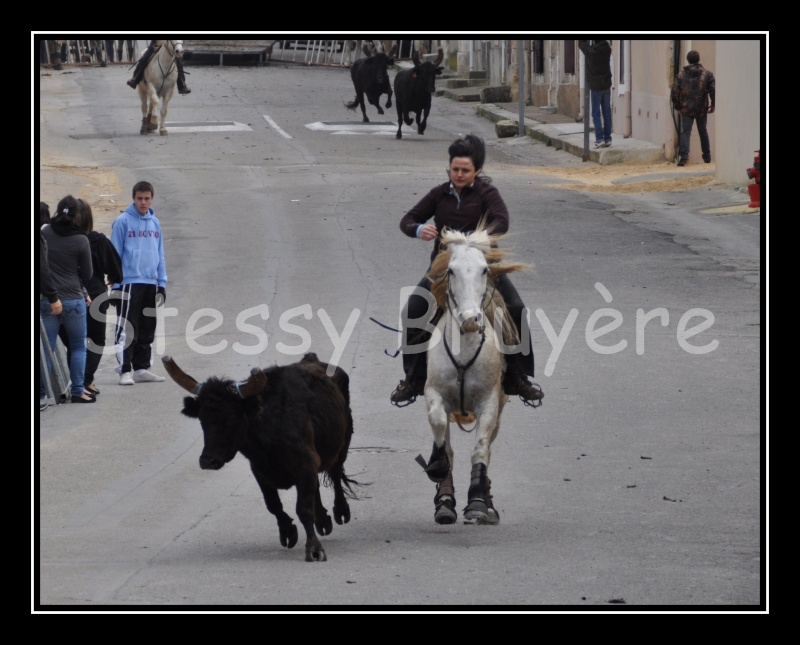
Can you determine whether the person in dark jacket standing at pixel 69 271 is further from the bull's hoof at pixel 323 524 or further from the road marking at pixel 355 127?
the road marking at pixel 355 127

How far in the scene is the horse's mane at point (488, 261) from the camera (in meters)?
8.75

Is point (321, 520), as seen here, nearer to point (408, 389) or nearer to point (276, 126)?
point (408, 389)

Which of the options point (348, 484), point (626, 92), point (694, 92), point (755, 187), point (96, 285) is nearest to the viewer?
point (348, 484)

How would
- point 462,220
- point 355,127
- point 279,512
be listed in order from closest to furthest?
point 279,512, point 462,220, point 355,127

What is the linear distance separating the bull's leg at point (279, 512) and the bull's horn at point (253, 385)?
0.54 meters

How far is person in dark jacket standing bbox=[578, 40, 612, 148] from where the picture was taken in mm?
29906

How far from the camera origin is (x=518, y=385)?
30.6 feet

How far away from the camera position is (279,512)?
8.34 m

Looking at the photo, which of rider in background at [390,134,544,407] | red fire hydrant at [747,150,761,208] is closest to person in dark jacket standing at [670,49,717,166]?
red fire hydrant at [747,150,761,208]

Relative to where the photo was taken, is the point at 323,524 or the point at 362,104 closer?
the point at 323,524

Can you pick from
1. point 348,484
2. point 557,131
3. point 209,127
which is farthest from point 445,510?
point 209,127

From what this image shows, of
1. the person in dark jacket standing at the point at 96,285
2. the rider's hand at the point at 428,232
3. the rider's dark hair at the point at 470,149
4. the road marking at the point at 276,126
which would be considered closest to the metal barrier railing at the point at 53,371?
the person in dark jacket standing at the point at 96,285

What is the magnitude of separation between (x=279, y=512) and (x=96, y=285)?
6.24 metres

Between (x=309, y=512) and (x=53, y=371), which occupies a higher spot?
(x=53, y=371)
